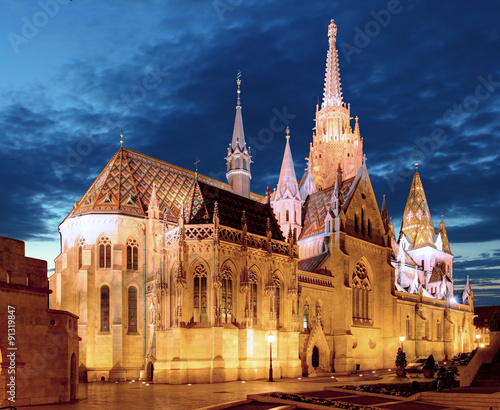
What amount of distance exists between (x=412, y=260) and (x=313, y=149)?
2419 centimetres

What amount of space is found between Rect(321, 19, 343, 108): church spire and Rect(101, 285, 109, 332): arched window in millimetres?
47565

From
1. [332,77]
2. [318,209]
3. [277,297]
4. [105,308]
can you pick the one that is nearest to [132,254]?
[105,308]

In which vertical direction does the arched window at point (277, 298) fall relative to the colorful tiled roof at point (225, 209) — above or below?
below

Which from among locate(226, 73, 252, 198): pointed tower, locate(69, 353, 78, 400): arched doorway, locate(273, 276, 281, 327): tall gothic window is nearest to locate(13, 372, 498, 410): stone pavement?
locate(69, 353, 78, 400): arched doorway

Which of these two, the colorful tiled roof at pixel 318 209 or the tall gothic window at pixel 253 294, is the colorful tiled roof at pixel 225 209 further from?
the colorful tiled roof at pixel 318 209

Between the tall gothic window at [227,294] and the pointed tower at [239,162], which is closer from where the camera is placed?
the tall gothic window at [227,294]

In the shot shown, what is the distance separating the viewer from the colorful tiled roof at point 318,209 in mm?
49250

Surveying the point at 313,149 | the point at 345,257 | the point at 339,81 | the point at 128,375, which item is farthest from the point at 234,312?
the point at 339,81

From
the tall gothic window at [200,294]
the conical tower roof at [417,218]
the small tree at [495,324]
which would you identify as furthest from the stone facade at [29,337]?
the conical tower roof at [417,218]

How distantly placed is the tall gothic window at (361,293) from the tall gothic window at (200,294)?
56.9 feet

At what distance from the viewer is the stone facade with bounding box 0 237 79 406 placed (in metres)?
18.6

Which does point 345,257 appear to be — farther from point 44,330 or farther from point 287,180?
point 44,330

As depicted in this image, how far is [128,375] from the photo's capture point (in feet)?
125

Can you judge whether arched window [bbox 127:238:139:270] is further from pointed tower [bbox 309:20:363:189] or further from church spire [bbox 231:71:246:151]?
pointed tower [bbox 309:20:363:189]
